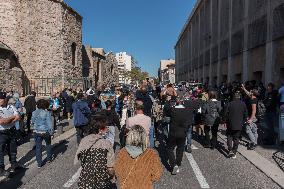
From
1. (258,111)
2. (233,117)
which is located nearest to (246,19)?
(258,111)

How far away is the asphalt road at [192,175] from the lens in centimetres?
689

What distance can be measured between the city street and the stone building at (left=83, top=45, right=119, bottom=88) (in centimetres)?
3175

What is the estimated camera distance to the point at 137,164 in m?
4.24

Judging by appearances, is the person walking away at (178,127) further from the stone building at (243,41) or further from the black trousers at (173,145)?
the stone building at (243,41)

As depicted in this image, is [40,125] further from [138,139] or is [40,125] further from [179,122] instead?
[138,139]

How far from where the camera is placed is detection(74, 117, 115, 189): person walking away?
402 cm

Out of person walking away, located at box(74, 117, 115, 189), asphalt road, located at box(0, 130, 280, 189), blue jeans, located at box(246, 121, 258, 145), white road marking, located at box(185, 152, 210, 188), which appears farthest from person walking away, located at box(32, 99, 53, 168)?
blue jeans, located at box(246, 121, 258, 145)

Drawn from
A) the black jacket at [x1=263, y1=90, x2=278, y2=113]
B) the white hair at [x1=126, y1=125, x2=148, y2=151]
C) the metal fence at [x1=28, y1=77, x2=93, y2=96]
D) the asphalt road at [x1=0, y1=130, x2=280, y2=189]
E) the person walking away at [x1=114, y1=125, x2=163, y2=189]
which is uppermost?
the metal fence at [x1=28, y1=77, x2=93, y2=96]

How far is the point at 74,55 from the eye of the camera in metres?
36.7

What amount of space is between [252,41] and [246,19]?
7.34 feet

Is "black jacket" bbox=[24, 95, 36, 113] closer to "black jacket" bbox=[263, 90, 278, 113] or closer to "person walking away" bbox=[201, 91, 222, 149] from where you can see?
"person walking away" bbox=[201, 91, 222, 149]

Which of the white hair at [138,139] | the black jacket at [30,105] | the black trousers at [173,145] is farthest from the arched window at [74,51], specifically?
the white hair at [138,139]

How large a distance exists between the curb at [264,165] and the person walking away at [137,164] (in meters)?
3.75

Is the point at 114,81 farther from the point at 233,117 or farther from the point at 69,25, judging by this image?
the point at 233,117
